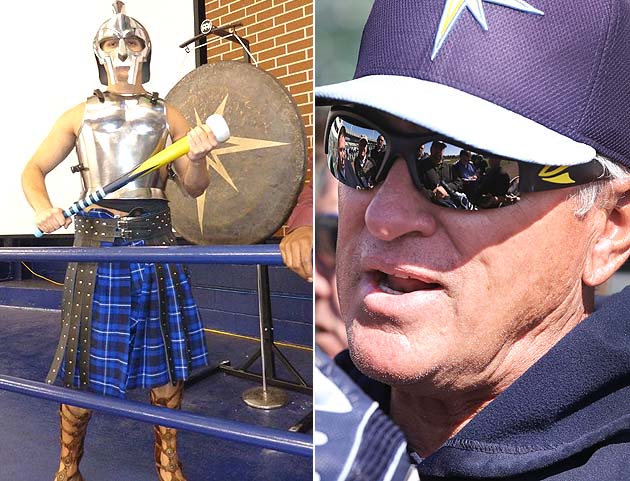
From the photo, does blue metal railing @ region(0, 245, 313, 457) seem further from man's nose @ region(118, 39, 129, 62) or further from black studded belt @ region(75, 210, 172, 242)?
man's nose @ region(118, 39, 129, 62)

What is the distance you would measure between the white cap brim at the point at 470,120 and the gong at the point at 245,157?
153 cm

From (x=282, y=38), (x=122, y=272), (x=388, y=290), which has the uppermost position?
(x=282, y=38)

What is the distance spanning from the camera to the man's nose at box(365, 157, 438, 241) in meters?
0.30

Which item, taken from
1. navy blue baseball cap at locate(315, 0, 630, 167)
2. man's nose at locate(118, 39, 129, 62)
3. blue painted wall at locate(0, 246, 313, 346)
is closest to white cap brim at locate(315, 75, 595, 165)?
navy blue baseball cap at locate(315, 0, 630, 167)

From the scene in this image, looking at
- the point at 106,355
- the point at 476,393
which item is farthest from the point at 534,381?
the point at 106,355

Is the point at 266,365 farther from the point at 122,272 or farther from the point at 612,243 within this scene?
the point at 612,243

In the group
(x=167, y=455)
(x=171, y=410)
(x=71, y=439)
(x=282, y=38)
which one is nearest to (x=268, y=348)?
(x=167, y=455)

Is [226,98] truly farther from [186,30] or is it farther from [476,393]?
[476,393]

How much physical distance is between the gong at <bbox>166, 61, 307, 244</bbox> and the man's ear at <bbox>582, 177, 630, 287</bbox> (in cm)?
154

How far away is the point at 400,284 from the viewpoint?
0.30 metres

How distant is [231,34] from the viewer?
1883mm

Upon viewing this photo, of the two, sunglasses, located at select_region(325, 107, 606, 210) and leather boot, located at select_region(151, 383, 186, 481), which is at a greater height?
sunglasses, located at select_region(325, 107, 606, 210)

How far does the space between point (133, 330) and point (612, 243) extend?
125cm

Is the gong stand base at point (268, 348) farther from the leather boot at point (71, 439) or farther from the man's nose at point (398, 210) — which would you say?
the man's nose at point (398, 210)
